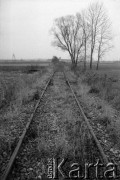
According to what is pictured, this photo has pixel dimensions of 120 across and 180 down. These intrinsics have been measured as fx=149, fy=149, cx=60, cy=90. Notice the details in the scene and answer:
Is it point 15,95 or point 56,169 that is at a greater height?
point 15,95

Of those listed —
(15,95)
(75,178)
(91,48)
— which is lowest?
(75,178)

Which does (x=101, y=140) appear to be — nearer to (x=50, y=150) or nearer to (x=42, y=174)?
(x=50, y=150)

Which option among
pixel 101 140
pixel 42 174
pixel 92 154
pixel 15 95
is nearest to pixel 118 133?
pixel 101 140

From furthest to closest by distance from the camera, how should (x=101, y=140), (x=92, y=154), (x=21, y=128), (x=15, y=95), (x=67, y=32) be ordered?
(x=67, y=32)
(x=15, y=95)
(x=21, y=128)
(x=101, y=140)
(x=92, y=154)

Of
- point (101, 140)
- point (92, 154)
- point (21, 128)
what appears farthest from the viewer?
point (21, 128)

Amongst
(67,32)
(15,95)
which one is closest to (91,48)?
(67,32)

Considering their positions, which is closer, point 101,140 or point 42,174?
point 42,174

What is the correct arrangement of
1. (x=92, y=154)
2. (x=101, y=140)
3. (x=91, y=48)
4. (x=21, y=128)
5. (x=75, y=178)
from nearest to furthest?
(x=75, y=178) < (x=92, y=154) < (x=101, y=140) < (x=21, y=128) < (x=91, y=48)

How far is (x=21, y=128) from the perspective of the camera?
5.02 meters

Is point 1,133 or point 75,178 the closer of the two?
point 75,178

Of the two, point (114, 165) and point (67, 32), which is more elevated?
point (67, 32)

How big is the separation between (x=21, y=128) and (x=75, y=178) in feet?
8.91

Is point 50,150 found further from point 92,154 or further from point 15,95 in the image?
point 15,95

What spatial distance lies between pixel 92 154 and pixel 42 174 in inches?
48.9
